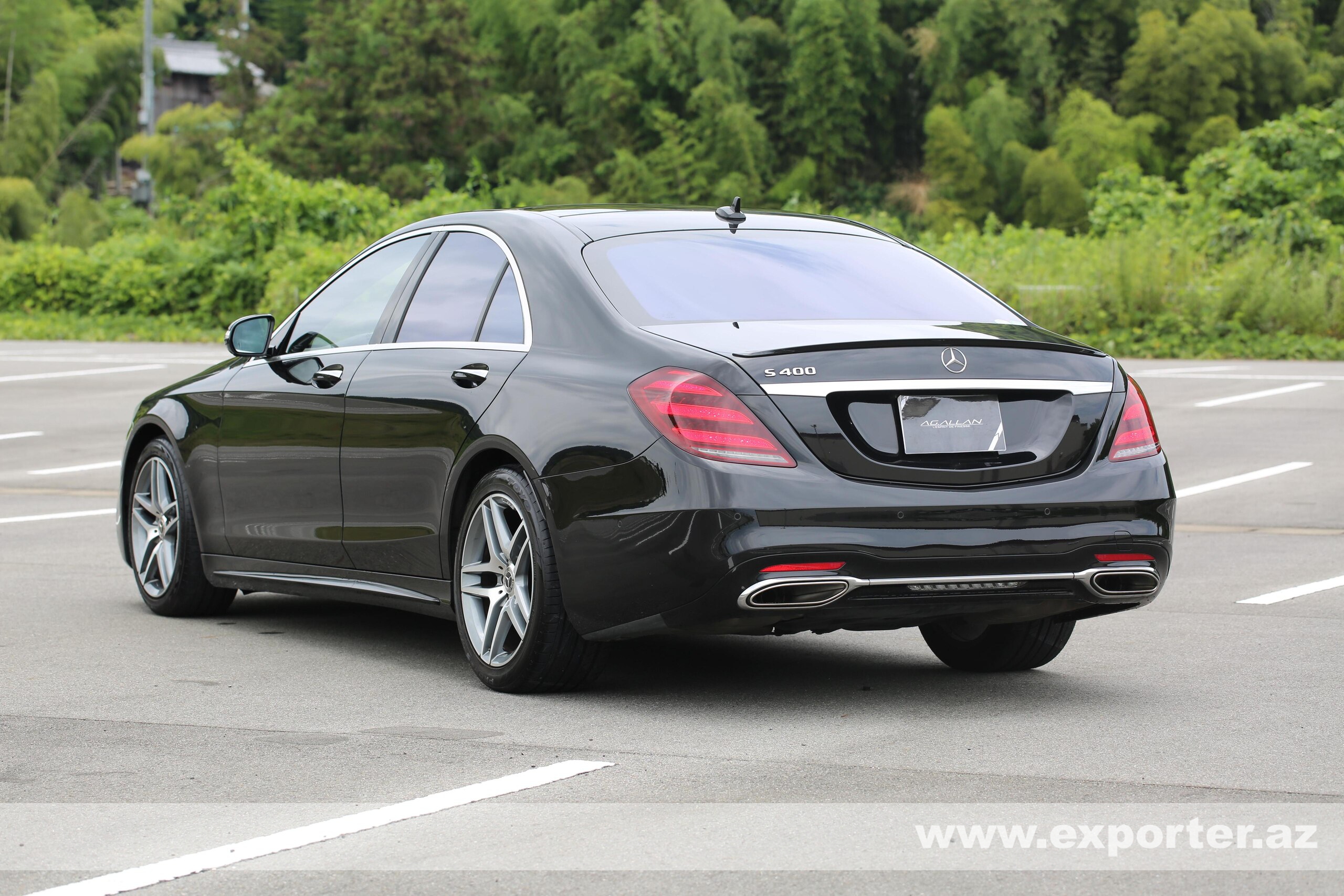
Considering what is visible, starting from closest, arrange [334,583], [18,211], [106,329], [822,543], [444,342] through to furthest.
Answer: [822,543] < [444,342] < [334,583] < [106,329] < [18,211]

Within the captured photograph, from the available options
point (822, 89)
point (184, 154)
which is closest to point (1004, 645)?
point (184, 154)

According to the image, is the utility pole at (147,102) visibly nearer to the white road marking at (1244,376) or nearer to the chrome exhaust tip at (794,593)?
the white road marking at (1244,376)

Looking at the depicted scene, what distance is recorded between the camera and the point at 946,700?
595cm

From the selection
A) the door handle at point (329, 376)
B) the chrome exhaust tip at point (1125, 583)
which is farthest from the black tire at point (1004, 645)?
the door handle at point (329, 376)

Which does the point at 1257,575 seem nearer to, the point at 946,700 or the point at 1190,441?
the point at 946,700

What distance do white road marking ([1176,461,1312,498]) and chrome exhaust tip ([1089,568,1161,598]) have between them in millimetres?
6548

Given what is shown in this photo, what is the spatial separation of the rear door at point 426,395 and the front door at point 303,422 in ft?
0.43

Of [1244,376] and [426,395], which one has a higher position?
[426,395]

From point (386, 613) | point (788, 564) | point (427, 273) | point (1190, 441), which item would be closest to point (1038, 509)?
point (788, 564)

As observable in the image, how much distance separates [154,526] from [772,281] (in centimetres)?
317

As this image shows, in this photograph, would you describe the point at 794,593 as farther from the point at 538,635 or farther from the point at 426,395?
the point at 426,395

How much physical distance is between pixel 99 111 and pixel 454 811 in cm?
7812

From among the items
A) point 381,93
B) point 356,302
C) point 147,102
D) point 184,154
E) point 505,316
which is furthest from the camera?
point 184,154

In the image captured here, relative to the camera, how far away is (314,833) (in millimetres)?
4305
